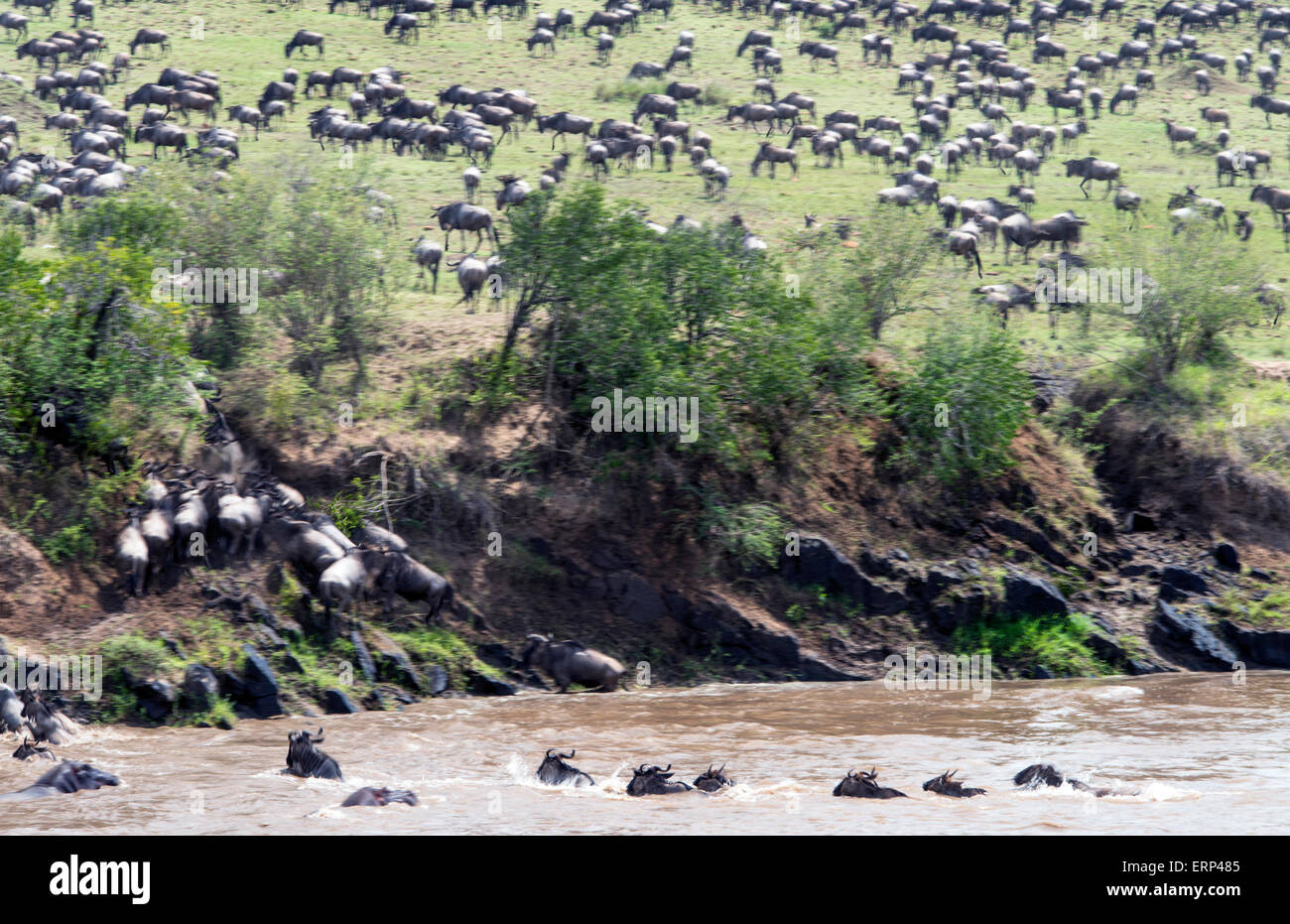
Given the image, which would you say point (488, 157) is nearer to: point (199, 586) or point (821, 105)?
point (821, 105)

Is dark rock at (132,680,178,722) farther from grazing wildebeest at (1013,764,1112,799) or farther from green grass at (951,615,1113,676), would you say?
green grass at (951,615,1113,676)

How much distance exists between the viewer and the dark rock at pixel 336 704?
17.4m

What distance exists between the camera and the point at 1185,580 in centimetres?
2252

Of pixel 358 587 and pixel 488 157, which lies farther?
pixel 488 157

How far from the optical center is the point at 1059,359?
27.2 meters

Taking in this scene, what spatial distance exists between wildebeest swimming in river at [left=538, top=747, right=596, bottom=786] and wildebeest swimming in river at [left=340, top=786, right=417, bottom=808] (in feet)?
4.87

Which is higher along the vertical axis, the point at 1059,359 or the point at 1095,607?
the point at 1059,359

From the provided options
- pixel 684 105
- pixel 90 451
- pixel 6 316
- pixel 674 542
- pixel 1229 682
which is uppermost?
pixel 684 105

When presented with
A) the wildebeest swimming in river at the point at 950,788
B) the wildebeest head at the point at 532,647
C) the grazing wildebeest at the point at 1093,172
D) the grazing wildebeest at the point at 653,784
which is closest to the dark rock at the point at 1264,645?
the wildebeest swimming in river at the point at 950,788

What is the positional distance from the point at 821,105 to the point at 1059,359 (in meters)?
25.9

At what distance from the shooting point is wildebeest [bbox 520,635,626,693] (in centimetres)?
1898

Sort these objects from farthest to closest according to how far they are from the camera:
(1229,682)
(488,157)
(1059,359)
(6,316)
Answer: (488,157) < (1059,359) < (1229,682) < (6,316)

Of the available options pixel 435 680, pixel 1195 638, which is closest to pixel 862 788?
pixel 435 680

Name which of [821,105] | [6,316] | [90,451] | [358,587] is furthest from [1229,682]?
[821,105]
